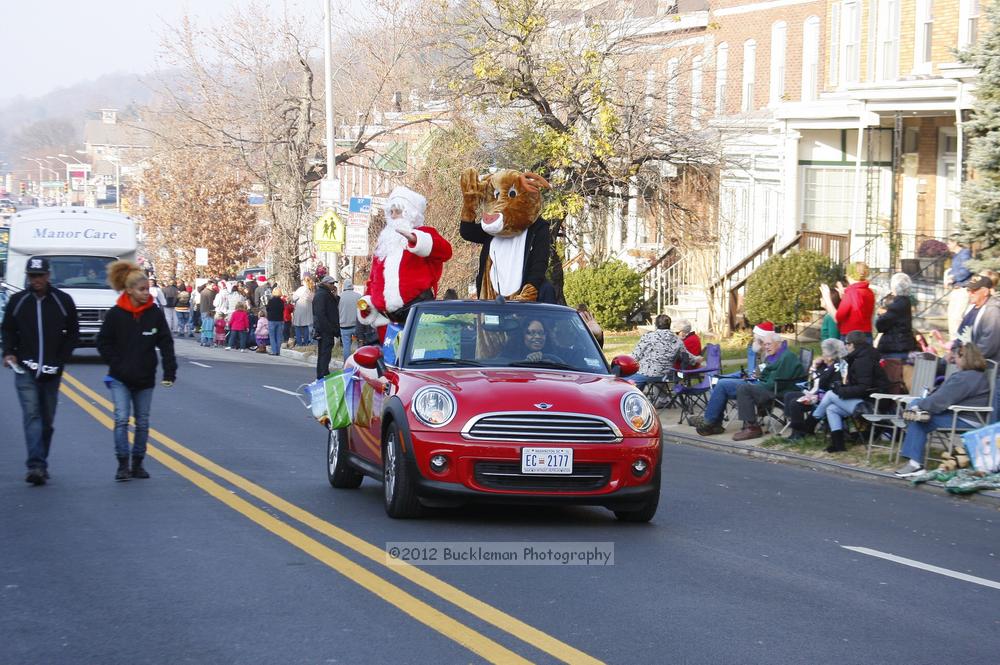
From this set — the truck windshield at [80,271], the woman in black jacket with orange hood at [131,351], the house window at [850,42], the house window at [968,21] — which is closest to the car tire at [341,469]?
the woman in black jacket with orange hood at [131,351]

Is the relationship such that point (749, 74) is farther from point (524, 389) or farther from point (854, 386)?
point (524, 389)

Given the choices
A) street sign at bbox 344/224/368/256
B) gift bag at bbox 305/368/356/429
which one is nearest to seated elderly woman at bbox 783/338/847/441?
gift bag at bbox 305/368/356/429

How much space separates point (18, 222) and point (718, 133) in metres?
15.5

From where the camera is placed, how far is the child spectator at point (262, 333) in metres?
34.8

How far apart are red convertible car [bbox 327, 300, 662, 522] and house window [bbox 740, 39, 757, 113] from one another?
27.4 meters

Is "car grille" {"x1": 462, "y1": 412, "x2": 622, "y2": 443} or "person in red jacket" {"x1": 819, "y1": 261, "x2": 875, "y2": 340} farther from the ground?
"person in red jacket" {"x1": 819, "y1": 261, "x2": 875, "y2": 340}

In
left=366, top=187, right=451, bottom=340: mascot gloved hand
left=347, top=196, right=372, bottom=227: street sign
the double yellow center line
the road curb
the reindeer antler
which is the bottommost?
the road curb

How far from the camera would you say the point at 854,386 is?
1520cm

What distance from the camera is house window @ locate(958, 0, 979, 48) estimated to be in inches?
1030

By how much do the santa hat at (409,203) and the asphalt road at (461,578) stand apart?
9.12ft

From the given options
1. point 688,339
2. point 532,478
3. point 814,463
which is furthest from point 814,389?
point 532,478

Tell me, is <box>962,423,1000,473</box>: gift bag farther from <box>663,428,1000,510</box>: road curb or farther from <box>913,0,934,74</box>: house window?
<box>913,0,934,74</box>: house window

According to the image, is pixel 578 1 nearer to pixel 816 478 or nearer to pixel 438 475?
pixel 816 478

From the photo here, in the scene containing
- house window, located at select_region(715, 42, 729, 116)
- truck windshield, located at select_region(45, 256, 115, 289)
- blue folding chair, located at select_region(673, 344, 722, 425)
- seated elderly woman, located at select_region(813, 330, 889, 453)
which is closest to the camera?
seated elderly woman, located at select_region(813, 330, 889, 453)
